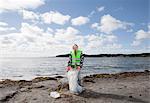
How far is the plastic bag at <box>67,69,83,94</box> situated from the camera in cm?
1354

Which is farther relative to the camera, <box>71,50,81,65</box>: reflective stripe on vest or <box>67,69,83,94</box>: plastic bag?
<box>71,50,81,65</box>: reflective stripe on vest

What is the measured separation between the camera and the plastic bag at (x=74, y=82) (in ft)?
44.4

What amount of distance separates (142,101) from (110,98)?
4.72 ft

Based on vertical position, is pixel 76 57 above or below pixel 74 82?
above

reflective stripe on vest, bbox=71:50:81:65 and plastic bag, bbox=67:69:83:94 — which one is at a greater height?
reflective stripe on vest, bbox=71:50:81:65

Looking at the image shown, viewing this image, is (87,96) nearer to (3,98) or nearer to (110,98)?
(110,98)

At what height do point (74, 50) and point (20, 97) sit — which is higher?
point (74, 50)

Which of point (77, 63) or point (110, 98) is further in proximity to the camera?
point (77, 63)

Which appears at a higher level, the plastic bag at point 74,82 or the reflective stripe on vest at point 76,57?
the reflective stripe on vest at point 76,57

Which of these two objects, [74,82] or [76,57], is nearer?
[74,82]

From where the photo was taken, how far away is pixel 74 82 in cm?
1375

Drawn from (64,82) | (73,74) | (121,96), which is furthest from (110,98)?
(64,82)

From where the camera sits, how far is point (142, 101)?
12414 millimetres

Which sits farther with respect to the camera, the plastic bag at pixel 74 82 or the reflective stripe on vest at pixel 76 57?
the reflective stripe on vest at pixel 76 57
